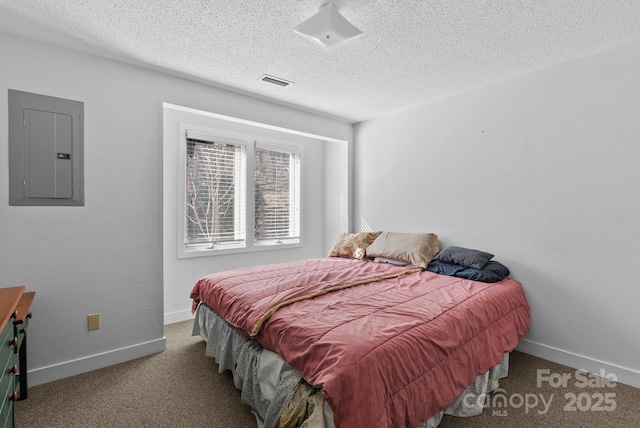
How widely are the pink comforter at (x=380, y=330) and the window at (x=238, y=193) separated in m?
1.23

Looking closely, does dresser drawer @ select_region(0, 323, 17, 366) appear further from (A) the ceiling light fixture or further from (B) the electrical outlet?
(A) the ceiling light fixture

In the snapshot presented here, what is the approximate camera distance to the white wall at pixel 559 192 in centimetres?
225

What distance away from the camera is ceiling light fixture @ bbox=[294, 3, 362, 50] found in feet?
5.94

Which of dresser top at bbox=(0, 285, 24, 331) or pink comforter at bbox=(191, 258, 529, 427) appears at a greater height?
dresser top at bbox=(0, 285, 24, 331)

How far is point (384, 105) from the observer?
3.56 meters

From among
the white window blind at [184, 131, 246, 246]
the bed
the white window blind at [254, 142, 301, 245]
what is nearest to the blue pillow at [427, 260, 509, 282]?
the bed

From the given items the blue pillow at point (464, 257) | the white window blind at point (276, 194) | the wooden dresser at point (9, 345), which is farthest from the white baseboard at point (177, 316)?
the blue pillow at point (464, 257)

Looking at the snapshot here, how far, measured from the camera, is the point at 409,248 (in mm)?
3178

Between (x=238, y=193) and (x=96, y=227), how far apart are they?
5.77 feet

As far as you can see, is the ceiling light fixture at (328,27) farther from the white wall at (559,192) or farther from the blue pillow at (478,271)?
the blue pillow at (478,271)

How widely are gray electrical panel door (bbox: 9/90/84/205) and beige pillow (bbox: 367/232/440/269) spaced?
2750mm

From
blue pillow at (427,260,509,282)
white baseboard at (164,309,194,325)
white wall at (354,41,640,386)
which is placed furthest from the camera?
white baseboard at (164,309,194,325)

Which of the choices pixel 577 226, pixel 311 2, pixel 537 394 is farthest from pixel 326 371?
pixel 577 226

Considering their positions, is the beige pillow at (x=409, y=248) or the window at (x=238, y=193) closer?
the beige pillow at (x=409, y=248)
